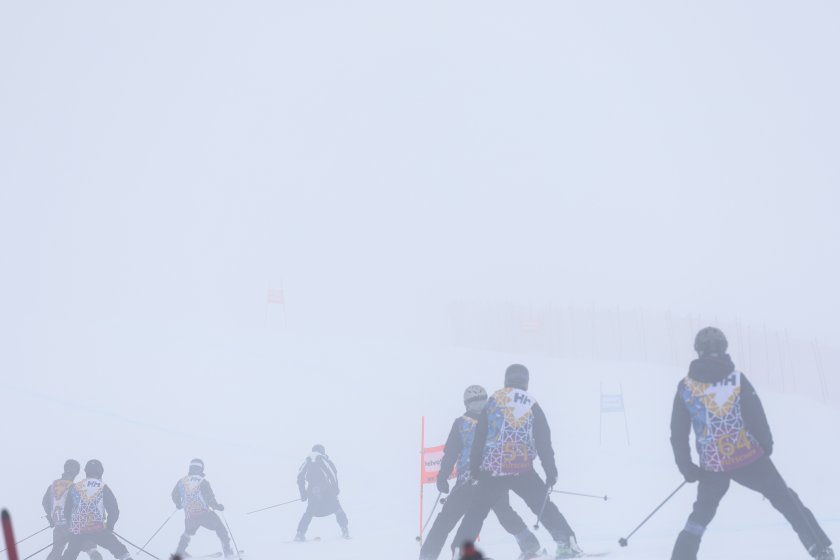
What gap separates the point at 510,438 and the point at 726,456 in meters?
2.17

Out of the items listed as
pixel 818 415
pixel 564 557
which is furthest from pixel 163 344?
pixel 564 557

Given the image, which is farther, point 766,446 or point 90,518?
point 90,518

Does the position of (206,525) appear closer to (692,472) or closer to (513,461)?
(513,461)

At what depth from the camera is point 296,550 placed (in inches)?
552

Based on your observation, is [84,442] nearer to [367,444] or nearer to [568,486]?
[367,444]

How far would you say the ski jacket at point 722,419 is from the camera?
6262 millimetres

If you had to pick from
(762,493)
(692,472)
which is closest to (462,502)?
(692,472)

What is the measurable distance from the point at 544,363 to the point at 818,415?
14.3 m

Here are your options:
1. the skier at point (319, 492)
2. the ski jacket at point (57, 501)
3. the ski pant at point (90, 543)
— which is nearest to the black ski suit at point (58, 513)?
the ski jacket at point (57, 501)

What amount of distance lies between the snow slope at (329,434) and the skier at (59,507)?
3404mm

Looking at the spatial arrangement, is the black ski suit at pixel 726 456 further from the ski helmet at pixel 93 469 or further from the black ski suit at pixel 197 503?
the black ski suit at pixel 197 503

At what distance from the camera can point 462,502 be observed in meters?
8.45

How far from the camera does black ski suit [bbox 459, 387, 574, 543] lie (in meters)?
7.94

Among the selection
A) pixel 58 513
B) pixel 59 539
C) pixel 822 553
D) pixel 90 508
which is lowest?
pixel 59 539
